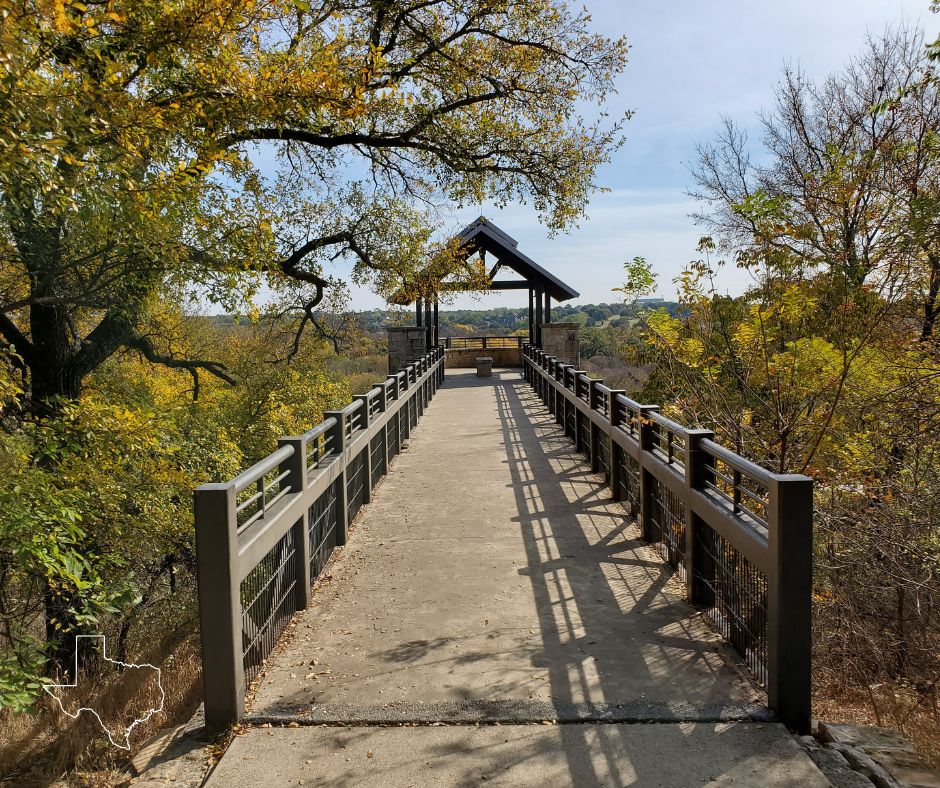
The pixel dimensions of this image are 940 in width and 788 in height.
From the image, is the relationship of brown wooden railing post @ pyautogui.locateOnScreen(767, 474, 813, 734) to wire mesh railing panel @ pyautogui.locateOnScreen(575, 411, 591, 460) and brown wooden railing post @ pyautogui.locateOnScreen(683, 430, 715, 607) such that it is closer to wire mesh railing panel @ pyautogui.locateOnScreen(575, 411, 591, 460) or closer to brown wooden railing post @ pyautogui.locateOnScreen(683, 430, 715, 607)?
brown wooden railing post @ pyautogui.locateOnScreen(683, 430, 715, 607)

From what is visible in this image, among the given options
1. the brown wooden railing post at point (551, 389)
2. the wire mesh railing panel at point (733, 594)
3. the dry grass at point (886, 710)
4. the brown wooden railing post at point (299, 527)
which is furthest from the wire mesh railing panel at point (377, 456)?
the brown wooden railing post at point (551, 389)

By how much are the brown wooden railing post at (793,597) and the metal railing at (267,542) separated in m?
2.64

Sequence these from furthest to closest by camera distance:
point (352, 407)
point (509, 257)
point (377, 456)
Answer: point (509, 257) < point (377, 456) < point (352, 407)

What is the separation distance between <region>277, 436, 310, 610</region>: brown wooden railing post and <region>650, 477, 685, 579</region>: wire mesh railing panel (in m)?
2.87

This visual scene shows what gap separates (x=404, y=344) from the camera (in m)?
24.9

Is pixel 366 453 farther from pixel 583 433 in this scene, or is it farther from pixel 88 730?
pixel 583 433

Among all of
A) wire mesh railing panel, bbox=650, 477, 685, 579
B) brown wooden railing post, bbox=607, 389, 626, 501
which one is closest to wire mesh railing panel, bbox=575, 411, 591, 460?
brown wooden railing post, bbox=607, 389, 626, 501

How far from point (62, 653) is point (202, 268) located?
6427mm

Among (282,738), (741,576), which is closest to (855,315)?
(741,576)

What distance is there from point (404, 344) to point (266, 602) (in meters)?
20.5

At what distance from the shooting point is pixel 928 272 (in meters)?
8.62

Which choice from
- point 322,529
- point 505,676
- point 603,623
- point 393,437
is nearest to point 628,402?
point 603,623

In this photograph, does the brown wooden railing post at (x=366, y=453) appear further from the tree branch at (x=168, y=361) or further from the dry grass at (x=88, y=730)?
the tree branch at (x=168, y=361)

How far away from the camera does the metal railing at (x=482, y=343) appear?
118 feet
